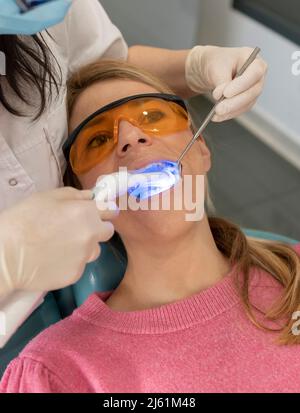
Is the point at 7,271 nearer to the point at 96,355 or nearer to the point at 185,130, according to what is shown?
the point at 96,355

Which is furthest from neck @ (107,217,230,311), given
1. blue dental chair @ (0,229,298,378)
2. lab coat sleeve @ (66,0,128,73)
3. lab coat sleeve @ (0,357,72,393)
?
lab coat sleeve @ (66,0,128,73)

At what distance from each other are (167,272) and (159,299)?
0.06m

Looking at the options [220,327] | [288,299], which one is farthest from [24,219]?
[288,299]

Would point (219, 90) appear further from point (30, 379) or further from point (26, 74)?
point (30, 379)

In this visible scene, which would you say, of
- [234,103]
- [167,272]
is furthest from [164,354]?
[234,103]

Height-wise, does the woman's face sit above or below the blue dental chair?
above

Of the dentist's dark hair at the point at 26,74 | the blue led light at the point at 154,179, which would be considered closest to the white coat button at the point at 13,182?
the dentist's dark hair at the point at 26,74

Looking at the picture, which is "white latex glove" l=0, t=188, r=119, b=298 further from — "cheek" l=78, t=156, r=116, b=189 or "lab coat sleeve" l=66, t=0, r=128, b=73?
"lab coat sleeve" l=66, t=0, r=128, b=73

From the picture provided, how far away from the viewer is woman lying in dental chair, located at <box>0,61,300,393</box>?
101 cm

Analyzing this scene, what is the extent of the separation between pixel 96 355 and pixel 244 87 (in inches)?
25.8

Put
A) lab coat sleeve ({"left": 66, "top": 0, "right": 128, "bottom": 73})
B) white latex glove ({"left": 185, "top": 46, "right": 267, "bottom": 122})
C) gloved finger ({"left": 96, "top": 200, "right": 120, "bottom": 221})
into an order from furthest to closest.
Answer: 1. lab coat sleeve ({"left": 66, "top": 0, "right": 128, "bottom": 73})
2. white latex glove ({"left": 185, "top": 46, "right": 267, "bottom": 122})
3. gloved finger ({"left": 96, "top": 200, "right": 120, "bottom": 221})

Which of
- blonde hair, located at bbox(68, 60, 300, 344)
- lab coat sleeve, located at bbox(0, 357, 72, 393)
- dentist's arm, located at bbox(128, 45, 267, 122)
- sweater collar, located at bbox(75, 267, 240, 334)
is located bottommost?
lab coat sleeve, located at bbox(0, 357, 72, 393)

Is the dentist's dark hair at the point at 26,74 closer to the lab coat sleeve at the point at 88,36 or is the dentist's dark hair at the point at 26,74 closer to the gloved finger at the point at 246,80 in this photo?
the lab coat sleeve at the point at 88,36

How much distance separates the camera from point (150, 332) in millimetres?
1062
